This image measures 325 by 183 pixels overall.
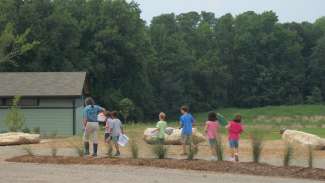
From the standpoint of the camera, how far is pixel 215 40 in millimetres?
116562

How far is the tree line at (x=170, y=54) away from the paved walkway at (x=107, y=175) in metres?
32.4

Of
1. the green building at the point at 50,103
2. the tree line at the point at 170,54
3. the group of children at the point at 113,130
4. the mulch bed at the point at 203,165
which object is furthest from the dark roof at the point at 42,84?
the mulch bed at the point at 203,165

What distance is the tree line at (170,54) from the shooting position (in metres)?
66.2

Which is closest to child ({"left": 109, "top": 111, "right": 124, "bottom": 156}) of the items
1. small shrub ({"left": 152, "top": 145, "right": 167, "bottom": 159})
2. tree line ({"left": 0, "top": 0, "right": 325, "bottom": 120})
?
small shrub ({"left": 152, "top": 145, "right": 167, "bottom": 159})

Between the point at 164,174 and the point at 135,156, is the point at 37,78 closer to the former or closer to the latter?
the point at 135,156

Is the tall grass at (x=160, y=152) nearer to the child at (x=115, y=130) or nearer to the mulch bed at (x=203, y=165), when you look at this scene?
the mulch bed at (x=203, y=165)

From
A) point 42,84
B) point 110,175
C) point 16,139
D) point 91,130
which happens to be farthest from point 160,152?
point 42,84

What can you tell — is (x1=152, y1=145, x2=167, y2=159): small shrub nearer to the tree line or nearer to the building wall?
the building wall

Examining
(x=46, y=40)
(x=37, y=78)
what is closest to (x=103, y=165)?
(x=37, y=78)

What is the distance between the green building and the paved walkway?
22.1 meters

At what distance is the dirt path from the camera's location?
593 inches

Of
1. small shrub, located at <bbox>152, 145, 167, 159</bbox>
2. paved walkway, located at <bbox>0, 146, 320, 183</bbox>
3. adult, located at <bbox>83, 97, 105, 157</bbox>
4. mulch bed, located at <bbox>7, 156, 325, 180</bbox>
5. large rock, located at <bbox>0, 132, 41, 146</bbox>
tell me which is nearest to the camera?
paved walkway, located at <bbox>0, 146, 320, 183</bbox>

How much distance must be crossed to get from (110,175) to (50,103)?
25.5 m

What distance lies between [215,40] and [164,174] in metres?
101
